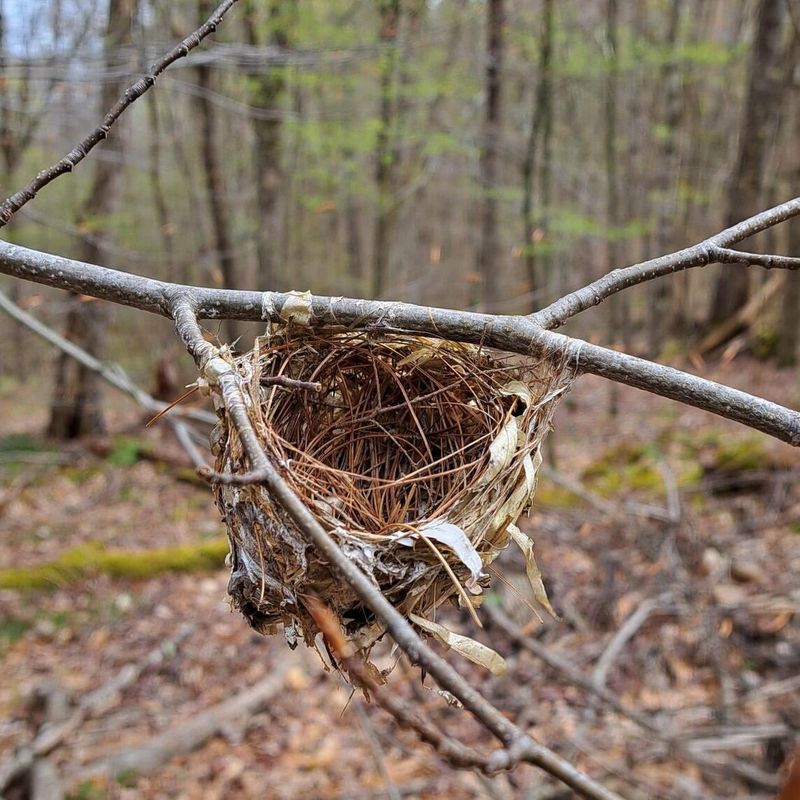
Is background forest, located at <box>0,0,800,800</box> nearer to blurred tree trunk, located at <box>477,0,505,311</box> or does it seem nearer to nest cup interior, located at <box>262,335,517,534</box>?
blurred tree trunk, located at <box>477,0,505,311</box>

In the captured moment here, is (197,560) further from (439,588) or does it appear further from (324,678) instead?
(439,588)

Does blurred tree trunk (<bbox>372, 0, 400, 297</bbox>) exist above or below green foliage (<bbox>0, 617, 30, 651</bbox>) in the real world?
above

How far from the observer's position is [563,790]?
164 inches

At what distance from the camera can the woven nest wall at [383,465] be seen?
1.39 metres

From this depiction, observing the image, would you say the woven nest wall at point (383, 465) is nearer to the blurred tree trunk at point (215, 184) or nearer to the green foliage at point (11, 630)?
the green foliage at point (11, 630)

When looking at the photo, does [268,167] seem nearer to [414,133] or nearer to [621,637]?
[414,133]

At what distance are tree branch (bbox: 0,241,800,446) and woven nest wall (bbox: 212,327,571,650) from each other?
0.10m

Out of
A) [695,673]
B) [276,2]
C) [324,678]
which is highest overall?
[276,2]

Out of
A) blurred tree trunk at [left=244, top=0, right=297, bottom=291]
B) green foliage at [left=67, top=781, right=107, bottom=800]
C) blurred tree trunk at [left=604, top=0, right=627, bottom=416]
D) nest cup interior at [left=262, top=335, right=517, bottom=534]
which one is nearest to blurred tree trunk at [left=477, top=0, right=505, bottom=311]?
blurred tree trunk at [left=604, top=0, right=627, bottom=416]

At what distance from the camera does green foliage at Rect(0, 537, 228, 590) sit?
6.14m

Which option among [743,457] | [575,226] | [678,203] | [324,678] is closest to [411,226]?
[678,203]

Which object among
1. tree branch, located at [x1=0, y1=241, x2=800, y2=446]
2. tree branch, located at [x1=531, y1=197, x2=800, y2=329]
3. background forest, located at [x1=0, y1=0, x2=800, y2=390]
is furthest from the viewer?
background forest, located at [x1=0, y1=0, x2=800, y2=390]

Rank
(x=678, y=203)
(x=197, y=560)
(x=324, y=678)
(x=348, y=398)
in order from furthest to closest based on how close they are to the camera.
Answer: 1. (x=678, y=203)
2. (x=197, y=560)
3. (x=324, y=678)
4. (x=348, y=398)

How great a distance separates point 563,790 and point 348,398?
335 centimetres
